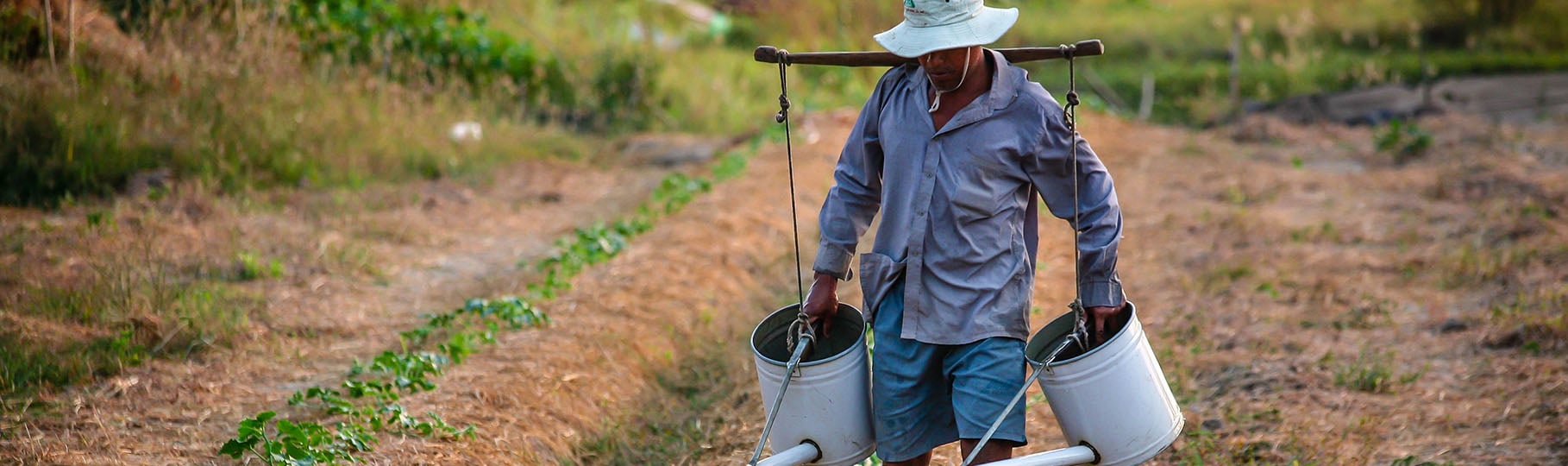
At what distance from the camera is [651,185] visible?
9086 millimetres

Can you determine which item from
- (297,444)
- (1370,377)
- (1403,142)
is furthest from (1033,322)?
(1403,142)

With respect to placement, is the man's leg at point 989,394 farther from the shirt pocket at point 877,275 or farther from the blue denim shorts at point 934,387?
the shirt pocket at point 877,275

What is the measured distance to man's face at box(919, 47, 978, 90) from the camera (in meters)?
2.77

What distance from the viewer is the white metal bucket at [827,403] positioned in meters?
2.89

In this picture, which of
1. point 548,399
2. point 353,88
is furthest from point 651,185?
point 548,399

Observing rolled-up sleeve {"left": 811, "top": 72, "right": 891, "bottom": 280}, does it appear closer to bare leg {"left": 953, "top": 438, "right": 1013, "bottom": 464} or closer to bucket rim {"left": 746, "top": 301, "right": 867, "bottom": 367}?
bucket rim {"left": 746, "top": 301, "right": 867, "bottom": 367}

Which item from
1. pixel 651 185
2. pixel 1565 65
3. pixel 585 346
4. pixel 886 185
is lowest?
pixel 1565 65

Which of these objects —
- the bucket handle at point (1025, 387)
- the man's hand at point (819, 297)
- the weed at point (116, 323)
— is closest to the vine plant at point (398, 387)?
the weed at point (116, 323)

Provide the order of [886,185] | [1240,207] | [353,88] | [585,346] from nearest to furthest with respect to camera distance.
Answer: [886,185]
[585,346]
[1240,207]
[353,88]

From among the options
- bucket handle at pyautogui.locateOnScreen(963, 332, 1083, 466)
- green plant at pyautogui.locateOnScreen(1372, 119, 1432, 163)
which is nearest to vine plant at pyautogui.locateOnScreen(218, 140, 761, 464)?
bucket handle at pyautogui.locateOnScreen(963, 332, 1083, 466)

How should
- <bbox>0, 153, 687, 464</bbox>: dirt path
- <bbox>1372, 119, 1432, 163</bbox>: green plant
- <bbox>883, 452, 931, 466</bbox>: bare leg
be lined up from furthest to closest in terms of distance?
<bbox>1372, 119, 1432, 163</bbox>: green plant, <bbox>0, 153, 687, 464</bbox>: dirt path, <bbox>883, 452, 931, 466</bbox>: bare leg

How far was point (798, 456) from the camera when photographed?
290 cm

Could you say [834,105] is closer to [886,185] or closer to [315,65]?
[315,65]

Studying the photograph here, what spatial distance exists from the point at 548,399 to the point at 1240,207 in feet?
17.8
